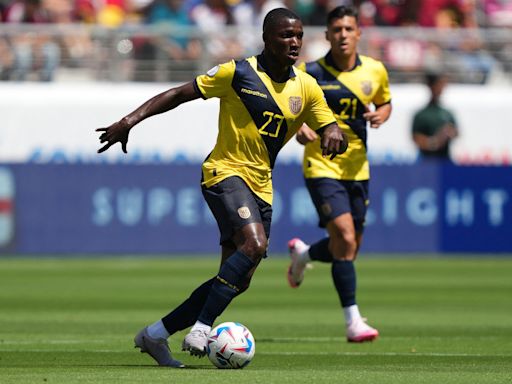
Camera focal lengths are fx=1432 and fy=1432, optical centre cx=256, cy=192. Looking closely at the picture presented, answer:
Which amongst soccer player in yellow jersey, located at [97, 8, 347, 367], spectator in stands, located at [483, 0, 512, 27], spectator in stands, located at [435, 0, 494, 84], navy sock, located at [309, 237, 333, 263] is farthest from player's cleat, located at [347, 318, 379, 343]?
spectator in stands, located at [483, 0, 512, 27]

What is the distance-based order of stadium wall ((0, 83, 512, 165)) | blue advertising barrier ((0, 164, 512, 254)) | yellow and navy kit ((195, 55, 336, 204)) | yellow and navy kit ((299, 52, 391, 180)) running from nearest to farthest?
yellow and navy kit ((195, 55, 336, 204)) → yellow and navy kit ((299, 52, 391, 180)) → blue advertising barrier ((0, 164, 512, 254)) → stadium wall ((0, 83, 512, 165))

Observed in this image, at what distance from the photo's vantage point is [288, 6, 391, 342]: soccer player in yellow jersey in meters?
12.1

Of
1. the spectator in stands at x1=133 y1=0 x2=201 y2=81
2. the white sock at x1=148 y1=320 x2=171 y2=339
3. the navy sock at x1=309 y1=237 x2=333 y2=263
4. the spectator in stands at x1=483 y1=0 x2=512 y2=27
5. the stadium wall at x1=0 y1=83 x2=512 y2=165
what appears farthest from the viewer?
the spectator in stands at x1=483 y1=0 x2=512 y2=27

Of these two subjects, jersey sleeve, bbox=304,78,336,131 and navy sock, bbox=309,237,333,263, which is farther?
navy sock, bbox=309,237,333,263

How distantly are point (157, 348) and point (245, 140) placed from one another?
4.85 feet

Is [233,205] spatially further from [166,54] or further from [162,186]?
[166,54]

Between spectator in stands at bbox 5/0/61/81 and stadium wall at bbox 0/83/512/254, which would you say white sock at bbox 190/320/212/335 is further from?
spectator in stands at bbox 5/0/61/81

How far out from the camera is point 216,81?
30.6 ft

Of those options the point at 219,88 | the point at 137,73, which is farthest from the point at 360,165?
the point at 137,73

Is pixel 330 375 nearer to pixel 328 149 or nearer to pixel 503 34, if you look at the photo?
pixel 328 149

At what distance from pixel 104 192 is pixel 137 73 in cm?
310

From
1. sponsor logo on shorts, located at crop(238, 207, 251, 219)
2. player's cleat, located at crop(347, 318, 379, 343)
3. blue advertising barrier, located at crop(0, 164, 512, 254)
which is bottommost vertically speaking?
blue advertising barrier, located at crop(0, 164, 512, 254)

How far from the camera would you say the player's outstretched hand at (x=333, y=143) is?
940 cm

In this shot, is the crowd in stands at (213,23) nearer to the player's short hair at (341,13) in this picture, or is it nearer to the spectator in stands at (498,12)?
the spectator in stands at (498,12)
